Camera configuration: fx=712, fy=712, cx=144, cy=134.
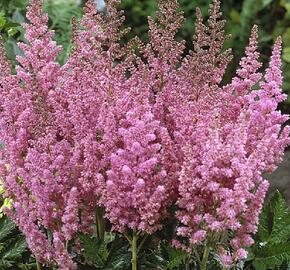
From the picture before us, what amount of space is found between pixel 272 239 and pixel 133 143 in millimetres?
702

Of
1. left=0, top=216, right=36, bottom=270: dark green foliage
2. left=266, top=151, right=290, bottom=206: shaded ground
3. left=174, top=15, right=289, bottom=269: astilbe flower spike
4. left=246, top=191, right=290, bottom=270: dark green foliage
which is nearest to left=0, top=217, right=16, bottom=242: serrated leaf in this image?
left=0, top=216, right=36, bottom=270: dark green foliage

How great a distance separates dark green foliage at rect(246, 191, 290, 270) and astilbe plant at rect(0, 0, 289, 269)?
11cm

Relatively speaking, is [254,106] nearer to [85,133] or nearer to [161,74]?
[161,74]

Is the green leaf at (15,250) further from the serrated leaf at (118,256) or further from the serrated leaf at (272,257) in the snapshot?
the serrated leaf at (272,257)

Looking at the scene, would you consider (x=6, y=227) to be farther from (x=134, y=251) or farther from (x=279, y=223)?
(x=279, y=223)

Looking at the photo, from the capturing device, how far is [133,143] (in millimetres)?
1738

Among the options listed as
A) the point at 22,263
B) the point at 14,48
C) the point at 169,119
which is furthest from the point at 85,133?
the point at 14,48

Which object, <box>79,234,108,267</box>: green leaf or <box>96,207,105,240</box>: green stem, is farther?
<box>96,207,105,240</box>: green stem

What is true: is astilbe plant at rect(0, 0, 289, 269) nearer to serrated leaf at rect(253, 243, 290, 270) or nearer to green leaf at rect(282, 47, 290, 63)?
serrated leaf at rect(253, 243, 290, 270)

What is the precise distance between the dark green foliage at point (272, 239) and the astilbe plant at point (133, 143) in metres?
0.11

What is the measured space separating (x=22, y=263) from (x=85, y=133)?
0.61m

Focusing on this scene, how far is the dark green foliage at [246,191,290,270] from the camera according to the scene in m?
2.09

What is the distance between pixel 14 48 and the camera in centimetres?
425

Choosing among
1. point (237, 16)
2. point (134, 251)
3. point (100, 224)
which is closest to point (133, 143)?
point (134, 251)
